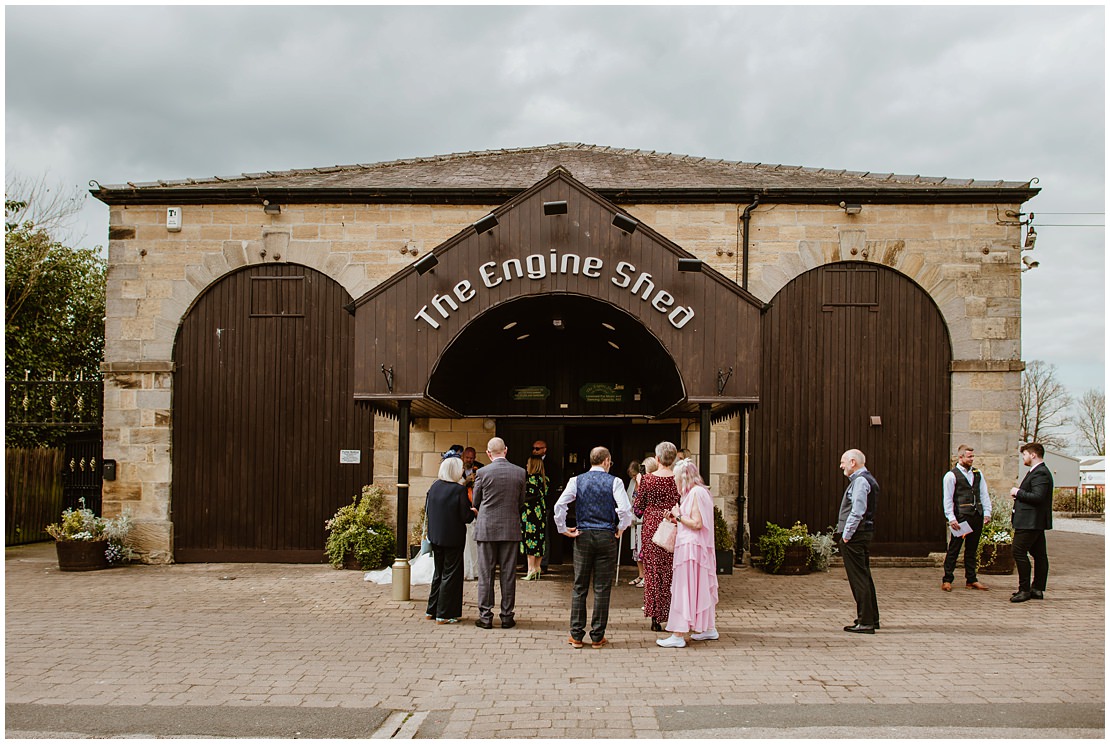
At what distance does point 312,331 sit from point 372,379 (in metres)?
3.86

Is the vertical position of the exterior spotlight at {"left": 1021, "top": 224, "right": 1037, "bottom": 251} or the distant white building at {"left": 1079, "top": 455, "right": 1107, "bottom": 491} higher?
the exterior spotlight at {"left": 1021, "top": 224, "right": 1037, "bottom": 251}

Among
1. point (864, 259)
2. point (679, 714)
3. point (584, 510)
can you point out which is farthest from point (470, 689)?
point (864, 259)

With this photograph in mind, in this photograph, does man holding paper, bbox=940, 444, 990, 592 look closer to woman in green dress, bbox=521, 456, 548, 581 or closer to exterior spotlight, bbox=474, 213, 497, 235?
woman in green dress, bbox=521, 456, 548, 581

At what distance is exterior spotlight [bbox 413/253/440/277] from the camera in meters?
9.04

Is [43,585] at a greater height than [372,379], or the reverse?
[372,379]

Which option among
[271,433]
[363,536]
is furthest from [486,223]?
[271,433]

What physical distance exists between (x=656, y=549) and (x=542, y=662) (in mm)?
1637

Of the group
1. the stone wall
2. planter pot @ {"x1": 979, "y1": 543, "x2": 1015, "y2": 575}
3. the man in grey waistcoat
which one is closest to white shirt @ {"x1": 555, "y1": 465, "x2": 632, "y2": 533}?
the man in grey waistcoat

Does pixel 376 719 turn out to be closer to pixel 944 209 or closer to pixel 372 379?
pixel 372 379

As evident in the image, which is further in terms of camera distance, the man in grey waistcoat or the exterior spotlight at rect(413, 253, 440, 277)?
the exterior spotlight at rect(413, 253, 440, 277)

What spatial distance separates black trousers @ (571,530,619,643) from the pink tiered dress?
0.61 m

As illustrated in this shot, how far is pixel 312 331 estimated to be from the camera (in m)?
12.6

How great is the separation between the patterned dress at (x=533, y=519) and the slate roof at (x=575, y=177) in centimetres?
456

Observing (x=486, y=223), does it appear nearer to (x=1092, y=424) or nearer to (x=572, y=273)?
(x=572, y=273)
